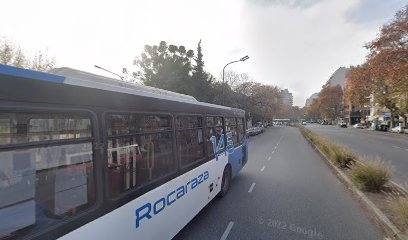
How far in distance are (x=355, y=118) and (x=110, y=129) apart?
9929cm

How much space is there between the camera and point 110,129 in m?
2.75

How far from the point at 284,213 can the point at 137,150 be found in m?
4.09

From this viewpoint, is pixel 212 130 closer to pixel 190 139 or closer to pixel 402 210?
pixel 190 139

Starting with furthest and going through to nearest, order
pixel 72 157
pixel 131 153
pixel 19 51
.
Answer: pixel 19 51
pixel 131 153
pixel 72 157

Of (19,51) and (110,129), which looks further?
(19,51)

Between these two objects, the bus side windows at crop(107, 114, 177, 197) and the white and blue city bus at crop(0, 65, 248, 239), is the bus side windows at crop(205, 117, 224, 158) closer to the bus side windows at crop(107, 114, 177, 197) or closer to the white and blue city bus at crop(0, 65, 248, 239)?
the white and blue city bus at crop(0, 65, 248, 239)

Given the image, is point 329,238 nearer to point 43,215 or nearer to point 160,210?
point 160,210

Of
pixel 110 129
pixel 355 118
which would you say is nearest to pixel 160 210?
pixel 110 129

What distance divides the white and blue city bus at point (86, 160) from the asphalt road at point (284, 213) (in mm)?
1166

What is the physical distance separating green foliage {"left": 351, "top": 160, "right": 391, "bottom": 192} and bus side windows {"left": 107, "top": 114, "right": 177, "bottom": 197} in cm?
588

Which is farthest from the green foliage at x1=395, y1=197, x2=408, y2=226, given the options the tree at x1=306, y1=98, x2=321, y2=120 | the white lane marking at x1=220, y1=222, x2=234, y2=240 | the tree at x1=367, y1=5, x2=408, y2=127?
the tree at x1=306, y1=98, x2=321, y2=120

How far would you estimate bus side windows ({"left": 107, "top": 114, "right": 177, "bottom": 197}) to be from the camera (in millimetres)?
2873

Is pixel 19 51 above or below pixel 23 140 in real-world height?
above

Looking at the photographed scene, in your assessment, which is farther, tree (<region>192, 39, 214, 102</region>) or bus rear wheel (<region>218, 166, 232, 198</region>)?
tree (<region>192, 39, 214, 102</region>)
